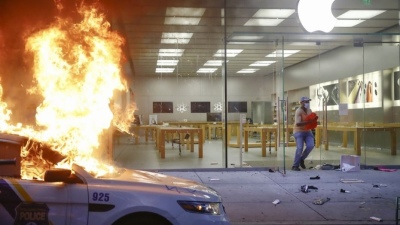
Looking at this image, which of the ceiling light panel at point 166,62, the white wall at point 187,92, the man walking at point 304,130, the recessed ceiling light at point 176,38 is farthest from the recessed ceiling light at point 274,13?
the ceiling light panel at point 166,62

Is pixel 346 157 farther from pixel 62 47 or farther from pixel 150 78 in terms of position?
pixel 62 47

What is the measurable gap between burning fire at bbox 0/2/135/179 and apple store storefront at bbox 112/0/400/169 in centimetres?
437

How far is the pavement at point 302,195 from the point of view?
6047 mm

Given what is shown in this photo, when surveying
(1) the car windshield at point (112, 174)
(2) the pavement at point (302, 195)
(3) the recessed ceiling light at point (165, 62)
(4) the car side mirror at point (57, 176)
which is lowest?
(2) the pavement at point (302, 195)

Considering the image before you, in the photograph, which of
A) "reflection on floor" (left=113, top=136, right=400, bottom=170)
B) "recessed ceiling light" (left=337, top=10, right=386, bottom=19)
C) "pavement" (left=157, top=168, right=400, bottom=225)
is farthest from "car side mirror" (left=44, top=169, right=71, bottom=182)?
"recessed ceiling light" (left=337, top=10, right=386, bottom=19)

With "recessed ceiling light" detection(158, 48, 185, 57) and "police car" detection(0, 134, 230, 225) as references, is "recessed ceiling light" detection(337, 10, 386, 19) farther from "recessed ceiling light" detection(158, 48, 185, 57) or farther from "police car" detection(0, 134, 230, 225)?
"police car" detection(0, 134, 230, 225)

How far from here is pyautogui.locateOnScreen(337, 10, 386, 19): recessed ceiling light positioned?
40.3 ft

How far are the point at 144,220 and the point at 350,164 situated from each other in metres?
8.29

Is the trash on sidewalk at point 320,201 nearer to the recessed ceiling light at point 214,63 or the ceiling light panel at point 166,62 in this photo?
the recessed ceiling light at point 214,63

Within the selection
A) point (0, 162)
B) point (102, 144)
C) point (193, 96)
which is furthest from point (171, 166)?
point (0, 162)

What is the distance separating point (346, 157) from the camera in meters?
10.8

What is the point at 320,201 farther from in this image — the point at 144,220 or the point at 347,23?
the point at 347,23

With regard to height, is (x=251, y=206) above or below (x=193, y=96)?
below

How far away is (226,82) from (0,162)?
334 inches
